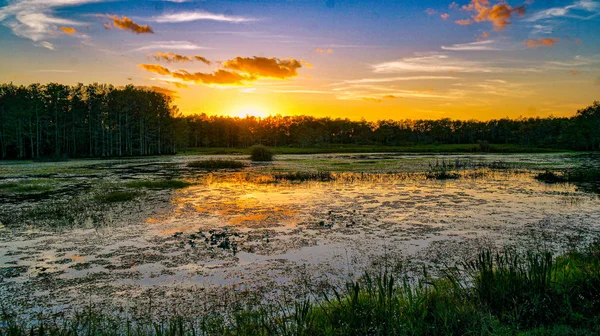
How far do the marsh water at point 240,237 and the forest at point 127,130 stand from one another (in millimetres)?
52053

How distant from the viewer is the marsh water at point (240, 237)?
7785 millimetres

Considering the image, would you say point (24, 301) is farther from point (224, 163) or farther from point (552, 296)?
point (224, 163)

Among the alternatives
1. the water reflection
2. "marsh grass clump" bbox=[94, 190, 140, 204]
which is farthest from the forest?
the water reflection

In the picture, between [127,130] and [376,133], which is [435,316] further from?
[376,133]

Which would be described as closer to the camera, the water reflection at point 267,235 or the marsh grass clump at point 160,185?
the water reflection at point 267,235

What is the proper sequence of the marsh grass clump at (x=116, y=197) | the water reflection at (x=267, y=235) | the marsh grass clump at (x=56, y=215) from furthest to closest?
1. the marsh grass clump at (x=116, y=197)
2. the marsh grass clump at (x=56, y=215)
3. the water reflection at (x=267, y=235)

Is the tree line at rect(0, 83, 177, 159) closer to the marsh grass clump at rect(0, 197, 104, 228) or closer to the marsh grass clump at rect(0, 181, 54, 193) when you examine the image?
the marsh grass clump at rect(0, 181, 54, 193)

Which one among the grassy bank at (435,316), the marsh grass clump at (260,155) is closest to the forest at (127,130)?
the marsh grass clump at (260,155)

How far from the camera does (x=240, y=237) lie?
464 inches

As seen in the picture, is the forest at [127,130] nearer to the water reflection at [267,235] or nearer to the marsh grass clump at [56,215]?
the marsh grass clump at [56,215]

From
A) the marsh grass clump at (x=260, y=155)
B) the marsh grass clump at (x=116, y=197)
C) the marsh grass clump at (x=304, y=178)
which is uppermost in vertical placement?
the marsh grass clump at (x=260, y=155)

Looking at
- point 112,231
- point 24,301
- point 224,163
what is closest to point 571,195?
point 112,231

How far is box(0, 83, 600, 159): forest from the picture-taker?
6881 cm

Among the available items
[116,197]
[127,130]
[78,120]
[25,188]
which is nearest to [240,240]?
[116,197]
